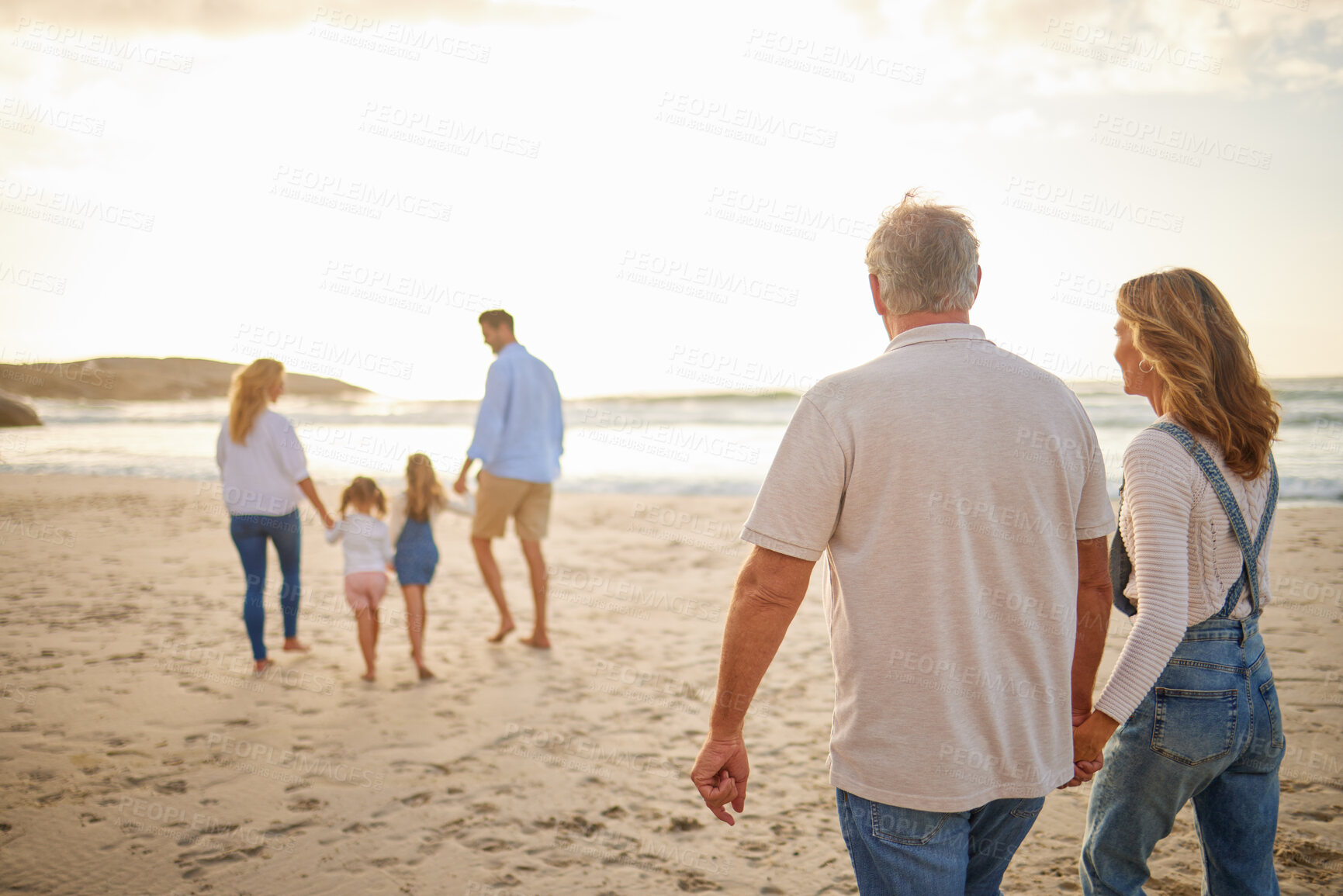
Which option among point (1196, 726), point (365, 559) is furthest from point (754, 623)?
point (365, 559)

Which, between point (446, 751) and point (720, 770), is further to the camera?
point (446, 751)

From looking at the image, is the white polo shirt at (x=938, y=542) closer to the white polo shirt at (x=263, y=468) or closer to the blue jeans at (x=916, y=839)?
the blue jeans at (x=916, y=839)

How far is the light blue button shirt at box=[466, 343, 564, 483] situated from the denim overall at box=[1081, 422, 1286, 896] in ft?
13.9

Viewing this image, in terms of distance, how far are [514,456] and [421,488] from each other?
0.79 metres

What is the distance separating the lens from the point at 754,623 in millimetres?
1581

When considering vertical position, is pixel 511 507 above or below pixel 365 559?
above

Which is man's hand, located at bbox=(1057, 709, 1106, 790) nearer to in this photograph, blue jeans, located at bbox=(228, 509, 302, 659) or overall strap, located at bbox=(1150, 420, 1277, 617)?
overall strap, located at bbox=(1150, 420, 1277, 617)

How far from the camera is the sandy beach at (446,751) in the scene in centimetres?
301

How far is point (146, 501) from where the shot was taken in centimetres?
1177

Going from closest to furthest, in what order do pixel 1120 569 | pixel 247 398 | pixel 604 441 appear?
pixel 1120 569 < pixel 247 398 < pixel 604 441

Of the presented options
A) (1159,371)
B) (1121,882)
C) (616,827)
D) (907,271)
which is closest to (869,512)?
(907,271)

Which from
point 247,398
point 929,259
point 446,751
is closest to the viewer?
point 929,259

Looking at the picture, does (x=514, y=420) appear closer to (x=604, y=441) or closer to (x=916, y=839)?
(x=916, y=839)

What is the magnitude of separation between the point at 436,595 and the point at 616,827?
4270 mm
